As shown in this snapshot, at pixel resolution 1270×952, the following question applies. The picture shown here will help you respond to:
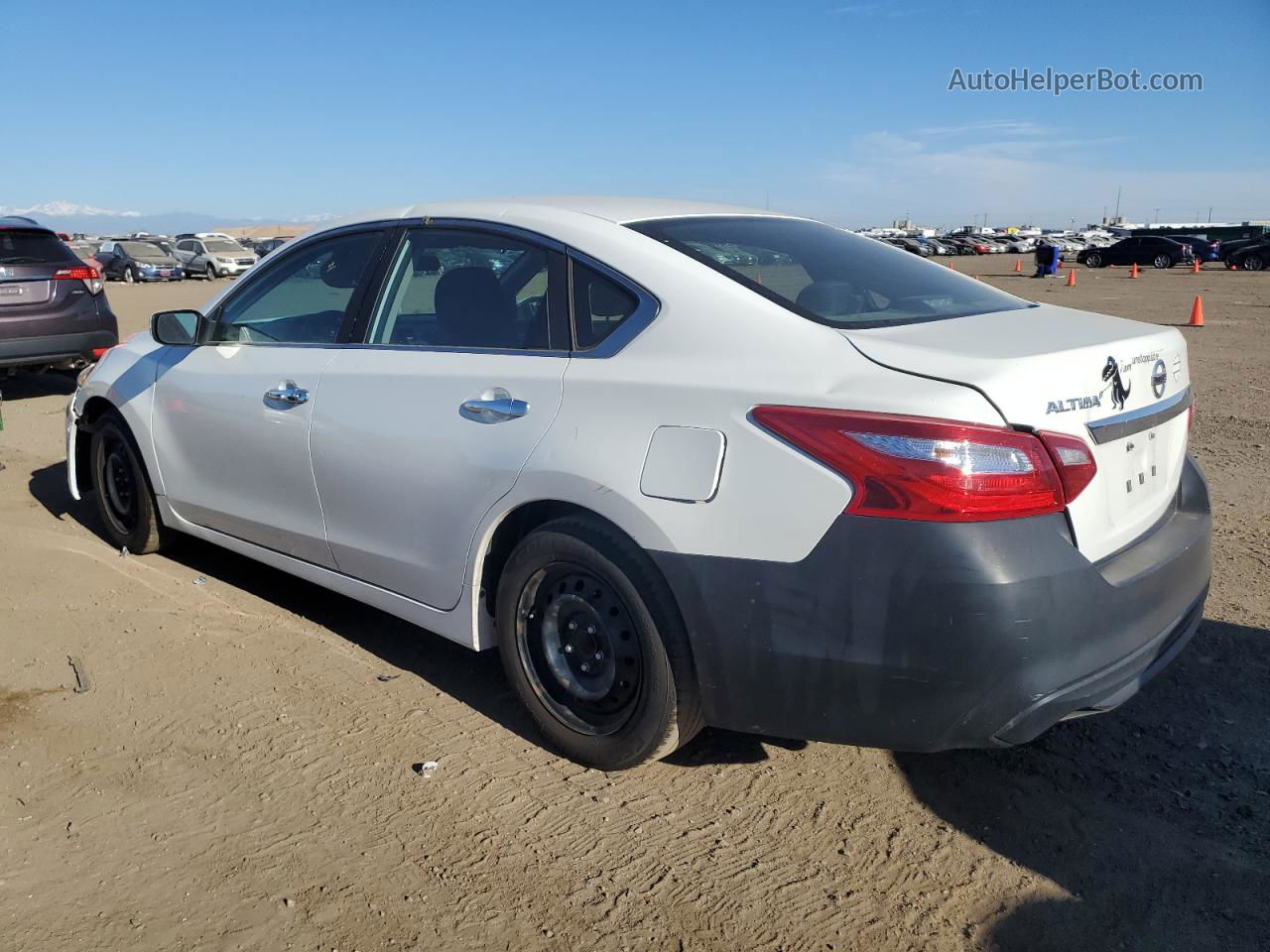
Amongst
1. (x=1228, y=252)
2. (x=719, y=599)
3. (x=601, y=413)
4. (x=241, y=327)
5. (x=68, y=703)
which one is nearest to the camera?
(x=719, y=599)

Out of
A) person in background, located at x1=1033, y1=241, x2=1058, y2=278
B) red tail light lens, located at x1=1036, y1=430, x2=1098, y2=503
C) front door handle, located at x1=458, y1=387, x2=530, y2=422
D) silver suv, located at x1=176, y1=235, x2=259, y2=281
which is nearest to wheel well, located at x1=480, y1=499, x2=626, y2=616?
front door handle, located at x1=458, y1=387, x2=530, y2=422

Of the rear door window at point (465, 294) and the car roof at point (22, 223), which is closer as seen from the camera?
the rear door window at point (465, 294)

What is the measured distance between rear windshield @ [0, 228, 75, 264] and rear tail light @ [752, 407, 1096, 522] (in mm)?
9157

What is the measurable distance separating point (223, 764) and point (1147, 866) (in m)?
2.66

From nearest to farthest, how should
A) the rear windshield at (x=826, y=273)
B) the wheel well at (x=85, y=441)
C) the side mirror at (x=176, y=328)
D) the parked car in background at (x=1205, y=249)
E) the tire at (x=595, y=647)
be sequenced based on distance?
the tire at (x=595, y=647) → the rear windshield at (x=826, y=273) → the side mirror at (x=176, y=328) → the wheel well at (x=85, y=441) → the parked car in background at (x=1205, y=249)

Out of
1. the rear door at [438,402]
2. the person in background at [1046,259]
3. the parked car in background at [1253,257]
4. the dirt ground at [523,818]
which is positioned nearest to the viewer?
the dirt ground at [523,818]

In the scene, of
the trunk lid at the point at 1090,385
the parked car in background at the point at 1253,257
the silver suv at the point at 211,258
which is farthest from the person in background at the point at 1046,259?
the trunk lid at the point at 1090,385

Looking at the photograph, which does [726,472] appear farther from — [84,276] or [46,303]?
[84,276]

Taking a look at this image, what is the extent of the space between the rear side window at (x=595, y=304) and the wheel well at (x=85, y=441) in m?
3.03

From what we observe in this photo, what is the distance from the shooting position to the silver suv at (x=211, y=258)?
3916 centimetres

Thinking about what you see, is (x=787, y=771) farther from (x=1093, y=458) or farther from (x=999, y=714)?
(x=1093, y=458)

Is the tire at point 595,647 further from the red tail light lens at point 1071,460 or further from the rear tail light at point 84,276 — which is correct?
the rear tail light at point 84,276

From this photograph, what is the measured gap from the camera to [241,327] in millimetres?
4457

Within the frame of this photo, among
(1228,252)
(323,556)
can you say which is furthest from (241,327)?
(1228,252)
